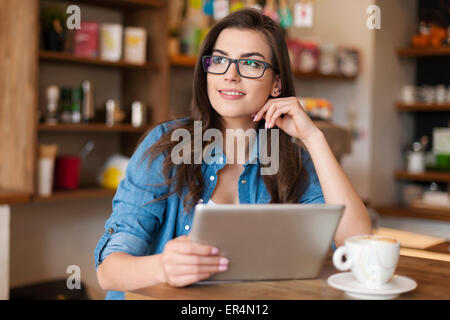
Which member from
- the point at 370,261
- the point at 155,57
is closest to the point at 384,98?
the point at 155,57

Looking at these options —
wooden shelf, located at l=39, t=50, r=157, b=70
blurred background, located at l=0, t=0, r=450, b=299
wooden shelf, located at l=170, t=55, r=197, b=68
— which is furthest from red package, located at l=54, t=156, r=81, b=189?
wooden shelf, located at l=170, t=55, r=197, b=68

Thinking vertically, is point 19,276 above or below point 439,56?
below

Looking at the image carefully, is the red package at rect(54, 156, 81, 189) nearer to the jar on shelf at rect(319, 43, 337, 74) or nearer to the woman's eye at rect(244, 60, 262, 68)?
the woman's eye at rect(244, 60, 262, 68)

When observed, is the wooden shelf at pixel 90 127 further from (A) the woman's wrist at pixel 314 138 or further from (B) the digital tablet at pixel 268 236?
(B) the digital tablet at pixel 268 236

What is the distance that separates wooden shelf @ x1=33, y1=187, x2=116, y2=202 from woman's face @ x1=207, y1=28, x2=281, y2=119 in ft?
5.25

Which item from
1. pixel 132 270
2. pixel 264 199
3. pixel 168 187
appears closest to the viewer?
pixel 132 270

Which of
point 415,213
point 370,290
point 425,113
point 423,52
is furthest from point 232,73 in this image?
point 425,113

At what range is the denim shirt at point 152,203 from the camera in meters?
1.30

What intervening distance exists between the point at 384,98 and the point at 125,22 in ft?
7.07

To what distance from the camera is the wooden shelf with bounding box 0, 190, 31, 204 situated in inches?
105

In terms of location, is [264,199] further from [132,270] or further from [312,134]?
[132,270]

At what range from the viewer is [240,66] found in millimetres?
1500

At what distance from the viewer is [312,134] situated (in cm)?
147

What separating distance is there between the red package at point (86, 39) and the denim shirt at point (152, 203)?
1666 mm
